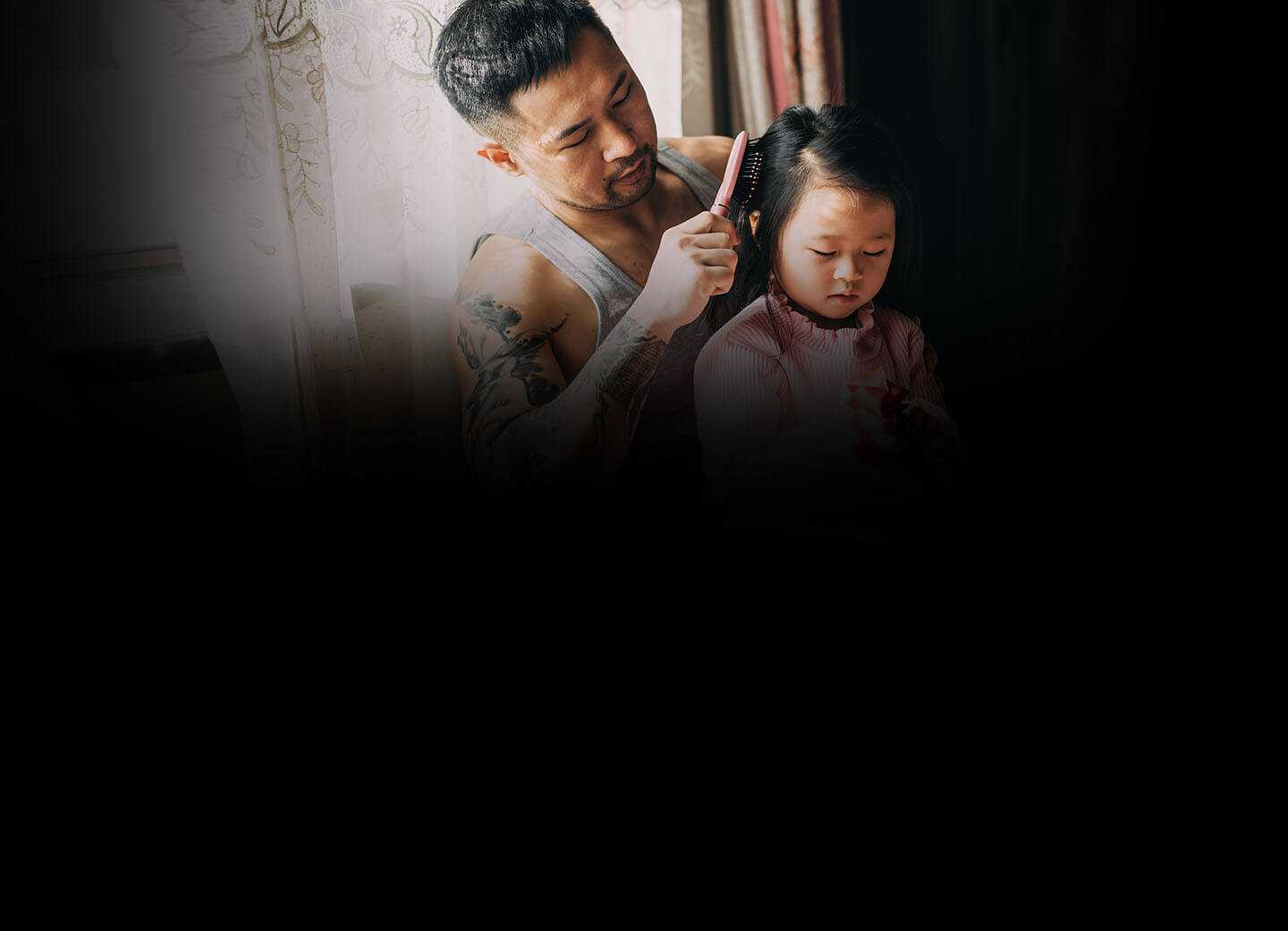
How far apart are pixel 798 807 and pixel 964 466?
2.08ft

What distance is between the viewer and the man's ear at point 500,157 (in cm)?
127

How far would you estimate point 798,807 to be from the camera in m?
1.59

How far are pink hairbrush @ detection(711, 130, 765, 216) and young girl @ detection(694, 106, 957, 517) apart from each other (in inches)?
0.5

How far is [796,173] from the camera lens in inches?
54.0

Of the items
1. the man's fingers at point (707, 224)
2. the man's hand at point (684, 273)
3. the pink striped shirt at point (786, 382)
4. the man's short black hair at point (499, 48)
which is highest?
the man's short black hair at point (499, 48)

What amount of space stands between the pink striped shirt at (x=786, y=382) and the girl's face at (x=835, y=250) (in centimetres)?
4

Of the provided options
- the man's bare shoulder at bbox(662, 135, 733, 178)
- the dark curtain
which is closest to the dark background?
the dark curtain

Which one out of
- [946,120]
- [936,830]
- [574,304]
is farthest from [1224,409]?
[574,304]

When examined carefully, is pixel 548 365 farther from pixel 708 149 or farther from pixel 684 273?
pixel 708 149

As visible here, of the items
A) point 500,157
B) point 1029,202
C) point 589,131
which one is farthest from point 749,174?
point 1029,202

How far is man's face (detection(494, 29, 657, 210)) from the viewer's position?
125 centimetres

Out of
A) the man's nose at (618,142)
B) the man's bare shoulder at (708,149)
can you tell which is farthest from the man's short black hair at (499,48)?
the man's bare shoulder at (708,149)

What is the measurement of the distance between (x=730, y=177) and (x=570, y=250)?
0.84 feet

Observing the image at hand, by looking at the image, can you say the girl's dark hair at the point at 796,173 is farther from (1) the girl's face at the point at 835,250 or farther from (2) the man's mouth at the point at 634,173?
(2) the man's mouth at the point at 634,173
